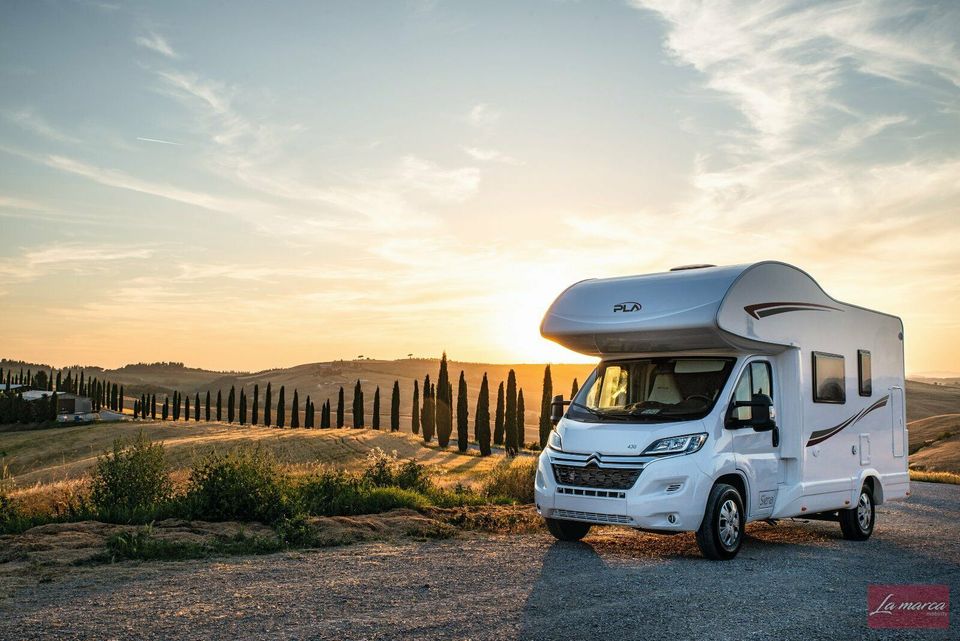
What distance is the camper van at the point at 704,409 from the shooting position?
391 inches

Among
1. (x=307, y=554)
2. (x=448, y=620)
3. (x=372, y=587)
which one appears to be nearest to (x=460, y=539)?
(x=307, y=554)

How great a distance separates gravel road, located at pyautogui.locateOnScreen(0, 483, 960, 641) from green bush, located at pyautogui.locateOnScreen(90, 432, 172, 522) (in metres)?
4.06

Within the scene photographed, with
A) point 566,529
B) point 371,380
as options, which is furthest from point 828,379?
point 371,380

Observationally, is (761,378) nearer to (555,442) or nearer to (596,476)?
(596,476)

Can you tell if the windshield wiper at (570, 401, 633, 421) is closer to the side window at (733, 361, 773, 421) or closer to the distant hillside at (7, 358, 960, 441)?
the side window at (733, 361, 773, 421)

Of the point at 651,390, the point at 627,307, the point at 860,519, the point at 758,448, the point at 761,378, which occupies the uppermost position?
the point at 627,307

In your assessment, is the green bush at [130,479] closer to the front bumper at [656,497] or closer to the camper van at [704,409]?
the camper van at [704,409]

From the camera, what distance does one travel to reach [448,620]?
6863mm

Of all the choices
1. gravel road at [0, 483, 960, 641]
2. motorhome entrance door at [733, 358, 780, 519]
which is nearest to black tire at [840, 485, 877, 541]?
gravel road at [0, 483, 960, 641]

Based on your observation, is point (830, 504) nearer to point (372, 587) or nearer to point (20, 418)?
point (372, 587)

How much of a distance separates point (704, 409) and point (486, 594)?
3.90 metres

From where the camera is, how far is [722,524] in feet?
33.7

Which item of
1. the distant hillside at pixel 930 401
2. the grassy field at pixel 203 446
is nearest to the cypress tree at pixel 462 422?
the grassy field at pixel 203 446

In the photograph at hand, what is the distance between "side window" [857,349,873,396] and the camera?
12939mm
